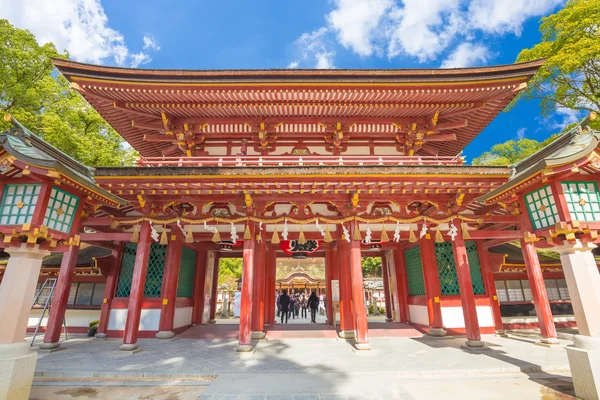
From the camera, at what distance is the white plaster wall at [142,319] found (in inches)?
400

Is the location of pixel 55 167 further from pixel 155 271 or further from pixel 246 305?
pixel 155 271

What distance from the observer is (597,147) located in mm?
5223

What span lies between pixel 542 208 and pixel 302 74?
779 cm

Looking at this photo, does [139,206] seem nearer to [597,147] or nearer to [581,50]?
[597,147]

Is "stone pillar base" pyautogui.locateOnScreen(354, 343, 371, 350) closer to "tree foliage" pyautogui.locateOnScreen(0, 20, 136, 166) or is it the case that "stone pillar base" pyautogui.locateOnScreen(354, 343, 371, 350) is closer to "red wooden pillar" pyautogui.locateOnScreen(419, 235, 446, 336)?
"red wooden pillar" pyautogui.locateOnScreen(419, 235, 446, 336)

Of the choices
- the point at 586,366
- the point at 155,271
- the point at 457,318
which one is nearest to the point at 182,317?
the point at 155,271

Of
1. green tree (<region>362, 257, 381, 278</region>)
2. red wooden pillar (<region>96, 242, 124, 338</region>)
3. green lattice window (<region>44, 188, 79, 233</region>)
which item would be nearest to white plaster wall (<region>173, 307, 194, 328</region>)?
red wooden pillar (<region>96, 242, 124, 338</region>)

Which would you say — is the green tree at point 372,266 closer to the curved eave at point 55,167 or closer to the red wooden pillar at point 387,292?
the red wooden pillar at point 387,292

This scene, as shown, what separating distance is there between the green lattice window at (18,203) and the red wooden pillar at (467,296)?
10992mm

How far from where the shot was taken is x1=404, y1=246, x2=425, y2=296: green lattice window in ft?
37.6

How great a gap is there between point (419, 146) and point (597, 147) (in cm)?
566

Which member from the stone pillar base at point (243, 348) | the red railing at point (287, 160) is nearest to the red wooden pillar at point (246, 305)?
the stone pillar base at point (243, 348)

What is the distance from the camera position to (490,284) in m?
10.9

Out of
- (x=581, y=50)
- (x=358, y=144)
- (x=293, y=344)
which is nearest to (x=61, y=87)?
(x=358, y=144)
